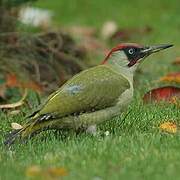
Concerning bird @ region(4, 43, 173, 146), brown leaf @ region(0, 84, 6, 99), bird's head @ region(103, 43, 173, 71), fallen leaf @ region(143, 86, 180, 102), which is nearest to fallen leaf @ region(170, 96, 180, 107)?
fallen leaf @ region(143, 86, 180, 102)

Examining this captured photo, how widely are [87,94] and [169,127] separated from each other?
719 mm

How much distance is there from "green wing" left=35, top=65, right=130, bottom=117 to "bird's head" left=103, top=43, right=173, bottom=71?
0.80 feet

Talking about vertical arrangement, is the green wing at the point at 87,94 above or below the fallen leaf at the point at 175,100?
above

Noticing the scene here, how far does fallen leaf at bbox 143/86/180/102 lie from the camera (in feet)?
26.0

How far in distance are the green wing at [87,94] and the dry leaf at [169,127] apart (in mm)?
441

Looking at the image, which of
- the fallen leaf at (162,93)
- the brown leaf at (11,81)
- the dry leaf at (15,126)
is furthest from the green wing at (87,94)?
the brown leaf at (11,81)

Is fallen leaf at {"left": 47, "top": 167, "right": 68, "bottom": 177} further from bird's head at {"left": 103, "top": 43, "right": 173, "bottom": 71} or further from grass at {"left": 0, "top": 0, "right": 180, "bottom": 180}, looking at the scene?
bird's head at {"left": 103, "top": 43, "right": 173, "bottom": 71}

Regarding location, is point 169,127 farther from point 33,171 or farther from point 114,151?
point 33,171

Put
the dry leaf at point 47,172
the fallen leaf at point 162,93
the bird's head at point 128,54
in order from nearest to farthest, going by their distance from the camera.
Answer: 1. the dry leaf at point 47,172
2. the bird's head at point 128,54
3. the fallen leaf at point 162,93

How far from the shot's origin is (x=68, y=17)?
1453 cm

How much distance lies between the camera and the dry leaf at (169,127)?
6.29 m

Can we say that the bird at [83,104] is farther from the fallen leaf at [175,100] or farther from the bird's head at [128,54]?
the fallen leaf at [175,100]

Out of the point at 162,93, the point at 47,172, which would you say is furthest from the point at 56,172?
the point at 162,93

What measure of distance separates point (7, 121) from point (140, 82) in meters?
2.77
